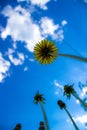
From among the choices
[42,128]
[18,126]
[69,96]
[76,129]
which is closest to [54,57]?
[76,129]

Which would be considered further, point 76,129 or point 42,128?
point 42,128

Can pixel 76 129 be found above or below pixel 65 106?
below

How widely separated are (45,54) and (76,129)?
2858 cm

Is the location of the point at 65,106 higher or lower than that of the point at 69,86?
lower

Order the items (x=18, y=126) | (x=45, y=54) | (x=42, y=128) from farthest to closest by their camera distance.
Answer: (x=42, y=128) < (x=18, y=126) < (x=45, y=54)

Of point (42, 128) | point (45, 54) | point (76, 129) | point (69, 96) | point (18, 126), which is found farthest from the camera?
point (42, 128)

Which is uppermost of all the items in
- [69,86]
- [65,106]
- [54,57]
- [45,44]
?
[69,86]

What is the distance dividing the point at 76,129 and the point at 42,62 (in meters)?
28.1

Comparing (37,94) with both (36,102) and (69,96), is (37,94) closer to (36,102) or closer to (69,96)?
(36,102)

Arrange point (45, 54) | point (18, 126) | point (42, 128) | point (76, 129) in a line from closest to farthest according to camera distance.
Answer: point (45, 54) < point (76, 129) < point (18, 126) < point (42, 128)

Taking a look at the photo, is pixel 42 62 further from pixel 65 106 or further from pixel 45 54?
pixel 65 106

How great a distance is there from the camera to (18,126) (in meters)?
71.5

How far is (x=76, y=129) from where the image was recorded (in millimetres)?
44625

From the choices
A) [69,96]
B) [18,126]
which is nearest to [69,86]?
[69,96]
